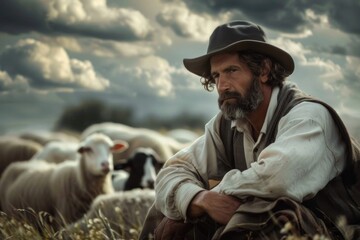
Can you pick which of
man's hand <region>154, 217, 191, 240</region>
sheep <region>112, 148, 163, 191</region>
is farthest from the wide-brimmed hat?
sheep <region>112, 148, 163, 191</region>

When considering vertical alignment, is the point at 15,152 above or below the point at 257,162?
below

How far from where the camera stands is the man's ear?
4.00 metres

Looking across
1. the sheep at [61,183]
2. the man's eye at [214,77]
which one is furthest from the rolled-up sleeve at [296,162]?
the sheep at [61,183]

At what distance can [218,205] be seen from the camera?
3541 millimetres

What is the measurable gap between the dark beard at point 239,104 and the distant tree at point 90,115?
65.9 feet

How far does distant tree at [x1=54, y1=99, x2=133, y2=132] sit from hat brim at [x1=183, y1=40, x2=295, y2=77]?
19652mm

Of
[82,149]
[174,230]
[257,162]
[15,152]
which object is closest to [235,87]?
[257,162]

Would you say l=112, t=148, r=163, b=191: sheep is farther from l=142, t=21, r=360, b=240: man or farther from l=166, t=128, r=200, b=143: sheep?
l=142, t=21, r=360, b=240: man

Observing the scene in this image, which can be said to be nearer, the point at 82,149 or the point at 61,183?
the point at 61,183

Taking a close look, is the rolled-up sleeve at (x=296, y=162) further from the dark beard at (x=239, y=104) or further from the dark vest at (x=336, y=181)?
the dark beard at (x=239, y=104)

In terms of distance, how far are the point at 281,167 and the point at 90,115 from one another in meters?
22.9

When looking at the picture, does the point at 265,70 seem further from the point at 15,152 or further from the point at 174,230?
the point at 15,152

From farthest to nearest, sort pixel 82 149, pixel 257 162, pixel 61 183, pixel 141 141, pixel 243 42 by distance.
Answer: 1. pixel 141 141
2. pixel 82 149
3. pixel 61 183
4. pixel 243 42
5. pixel 257 162

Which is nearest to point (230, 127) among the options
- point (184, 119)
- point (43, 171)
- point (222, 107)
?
point (222, 107)
